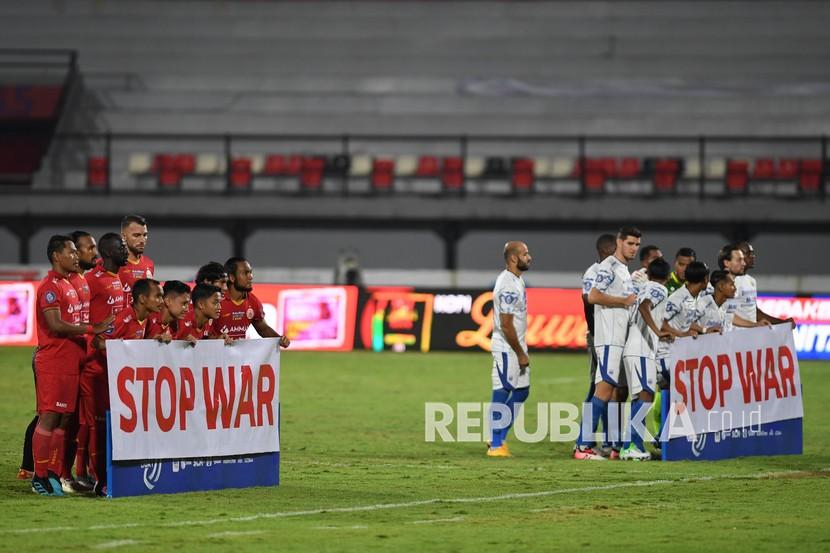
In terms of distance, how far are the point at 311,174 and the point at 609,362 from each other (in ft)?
67.2

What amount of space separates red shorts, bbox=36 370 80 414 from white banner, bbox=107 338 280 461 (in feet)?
1.86

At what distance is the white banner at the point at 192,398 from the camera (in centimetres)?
1023

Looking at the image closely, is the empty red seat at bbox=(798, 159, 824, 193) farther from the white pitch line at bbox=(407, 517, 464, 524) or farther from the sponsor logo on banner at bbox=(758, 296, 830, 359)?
the white pitch line at bbox=(407, 517, 464, 524)

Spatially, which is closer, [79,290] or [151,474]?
[151,474]

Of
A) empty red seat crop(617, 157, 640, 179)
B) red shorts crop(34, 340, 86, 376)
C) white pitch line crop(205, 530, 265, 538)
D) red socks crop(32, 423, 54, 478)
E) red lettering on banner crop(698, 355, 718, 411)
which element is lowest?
white pitch line crop(205, 530, 265, 538)

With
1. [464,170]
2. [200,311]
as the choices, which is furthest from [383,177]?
[200,311]

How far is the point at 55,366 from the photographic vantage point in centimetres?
1052

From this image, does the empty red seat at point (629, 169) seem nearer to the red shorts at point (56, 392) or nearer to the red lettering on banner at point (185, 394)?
the red lettering on banner at point (185, 394)

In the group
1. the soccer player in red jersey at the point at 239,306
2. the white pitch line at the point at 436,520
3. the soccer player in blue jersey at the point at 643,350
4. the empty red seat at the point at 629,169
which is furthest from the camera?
the empty red seat at the point at 629,169

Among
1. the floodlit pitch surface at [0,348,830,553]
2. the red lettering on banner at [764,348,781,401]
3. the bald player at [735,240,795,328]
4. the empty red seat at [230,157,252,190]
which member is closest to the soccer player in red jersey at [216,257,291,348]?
the floodlit pitch surface at [0,348,830,553]

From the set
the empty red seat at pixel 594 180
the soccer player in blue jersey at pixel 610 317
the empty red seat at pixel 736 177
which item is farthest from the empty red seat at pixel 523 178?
the soccer player in blue jersey at pixel 610 317

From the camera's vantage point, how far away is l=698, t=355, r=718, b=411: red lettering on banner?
43.6 feet

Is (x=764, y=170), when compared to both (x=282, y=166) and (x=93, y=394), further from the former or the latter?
(x=93, y=394)

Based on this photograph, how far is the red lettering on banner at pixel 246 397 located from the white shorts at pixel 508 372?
3154 mm
